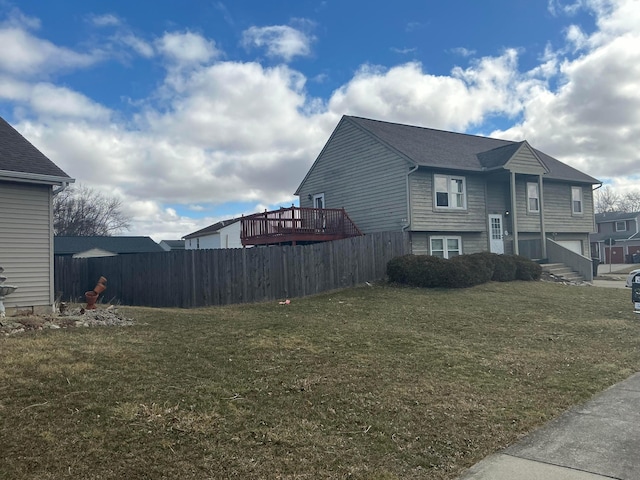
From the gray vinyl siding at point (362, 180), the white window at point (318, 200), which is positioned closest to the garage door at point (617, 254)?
the white window at point (318, 200)

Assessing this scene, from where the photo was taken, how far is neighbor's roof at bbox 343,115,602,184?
20422 mm

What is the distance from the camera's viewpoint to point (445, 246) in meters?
20.7

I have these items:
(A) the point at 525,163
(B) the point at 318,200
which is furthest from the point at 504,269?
(B) the point at 318,200

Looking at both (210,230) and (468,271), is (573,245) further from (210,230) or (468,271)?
(210,230)

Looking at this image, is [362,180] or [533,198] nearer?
[362,180]

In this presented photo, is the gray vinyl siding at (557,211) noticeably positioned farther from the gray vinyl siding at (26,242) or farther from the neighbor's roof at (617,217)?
the neighbor's roof at (617,217)

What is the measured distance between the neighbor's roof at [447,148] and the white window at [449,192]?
0.67m

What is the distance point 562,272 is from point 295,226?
445 inches

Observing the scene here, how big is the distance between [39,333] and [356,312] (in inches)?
250

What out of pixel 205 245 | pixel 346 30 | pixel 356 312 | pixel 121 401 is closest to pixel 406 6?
pixel 346 30

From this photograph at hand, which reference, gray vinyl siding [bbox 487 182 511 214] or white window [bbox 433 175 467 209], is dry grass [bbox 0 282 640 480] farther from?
gray vinyl siding [bbox 487 182 511 214]

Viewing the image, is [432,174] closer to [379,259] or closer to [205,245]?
[379,259]

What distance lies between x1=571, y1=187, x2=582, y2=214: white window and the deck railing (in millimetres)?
12793

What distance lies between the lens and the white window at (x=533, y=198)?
23.7 m
